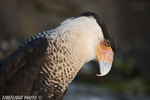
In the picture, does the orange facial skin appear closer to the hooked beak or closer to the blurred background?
the hooked beak

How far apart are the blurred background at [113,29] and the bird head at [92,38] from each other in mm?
2945

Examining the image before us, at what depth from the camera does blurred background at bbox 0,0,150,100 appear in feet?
17.1

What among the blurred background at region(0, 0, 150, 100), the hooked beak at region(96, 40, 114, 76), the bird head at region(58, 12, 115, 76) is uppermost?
the bird head at region(58, 12, 115, 76)

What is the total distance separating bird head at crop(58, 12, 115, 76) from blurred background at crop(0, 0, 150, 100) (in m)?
2.95

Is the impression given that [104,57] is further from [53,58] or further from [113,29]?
[113,29]

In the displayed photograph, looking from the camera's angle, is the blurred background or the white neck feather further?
the blurred background

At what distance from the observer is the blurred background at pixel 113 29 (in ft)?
17.1

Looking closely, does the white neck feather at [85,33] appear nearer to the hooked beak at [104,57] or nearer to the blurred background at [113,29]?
the hooked beak at [104,57]

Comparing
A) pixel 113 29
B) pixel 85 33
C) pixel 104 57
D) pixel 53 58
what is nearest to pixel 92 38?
pixel 85 33

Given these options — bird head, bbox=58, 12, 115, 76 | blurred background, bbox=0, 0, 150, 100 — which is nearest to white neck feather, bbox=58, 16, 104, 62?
bird head, bbox=58, 12, 115, 76

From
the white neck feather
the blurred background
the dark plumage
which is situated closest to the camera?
the dark plumage

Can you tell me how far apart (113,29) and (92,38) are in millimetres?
4564

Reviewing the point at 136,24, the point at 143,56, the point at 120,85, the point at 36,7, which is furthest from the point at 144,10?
the point at 36,7

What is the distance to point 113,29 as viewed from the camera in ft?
20.9
